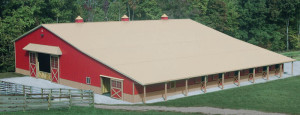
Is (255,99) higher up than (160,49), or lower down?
lower down

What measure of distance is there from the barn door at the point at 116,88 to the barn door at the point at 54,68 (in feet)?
30.5

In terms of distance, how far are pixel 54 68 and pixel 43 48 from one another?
8.14ft

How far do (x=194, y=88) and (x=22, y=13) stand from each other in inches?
1312

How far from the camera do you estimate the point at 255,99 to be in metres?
40.8

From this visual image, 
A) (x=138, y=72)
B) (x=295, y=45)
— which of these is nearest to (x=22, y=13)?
(x=138, y=72)

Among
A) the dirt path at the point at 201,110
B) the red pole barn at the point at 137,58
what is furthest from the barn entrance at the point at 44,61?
the dirt path at the point at 201,110

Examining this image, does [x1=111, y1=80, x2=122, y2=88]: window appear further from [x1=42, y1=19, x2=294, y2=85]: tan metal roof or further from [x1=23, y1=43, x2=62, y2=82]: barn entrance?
[x1=23, y1=43, x2=62, y2=82]: barn entrance

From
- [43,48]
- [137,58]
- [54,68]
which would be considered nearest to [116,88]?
[137,58]

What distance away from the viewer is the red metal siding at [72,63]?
4281cm

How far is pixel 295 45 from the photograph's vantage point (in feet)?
316

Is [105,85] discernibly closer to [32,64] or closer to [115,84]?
[115,84]

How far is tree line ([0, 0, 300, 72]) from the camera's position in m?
71.1

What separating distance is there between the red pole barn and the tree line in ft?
60.4

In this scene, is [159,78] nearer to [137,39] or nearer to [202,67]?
[202,67]
